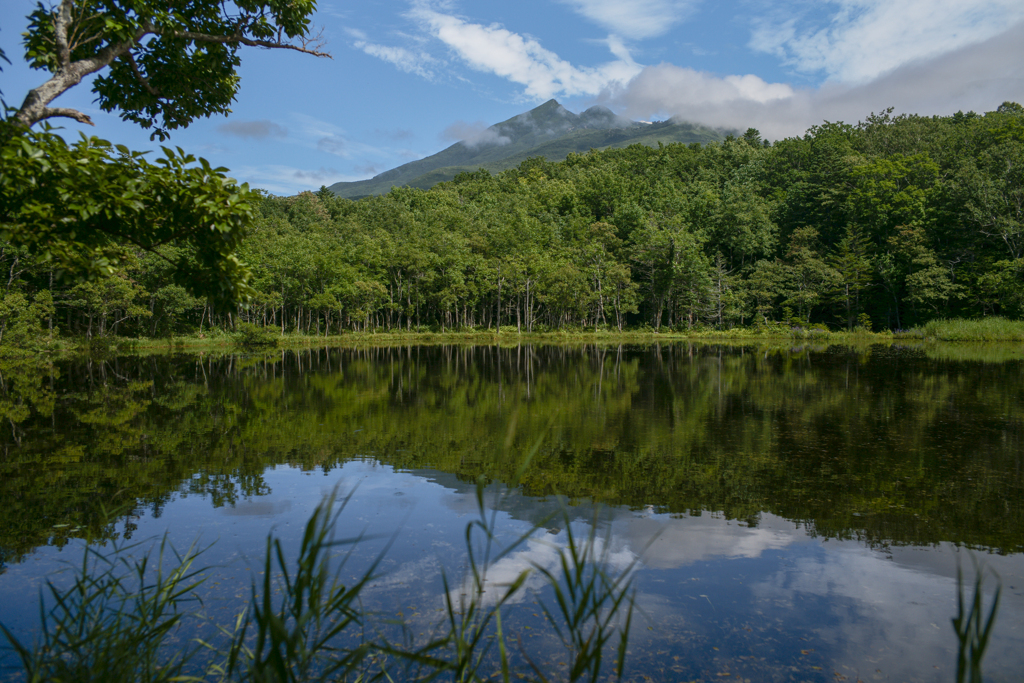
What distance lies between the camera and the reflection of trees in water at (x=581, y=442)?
6477 millimetres

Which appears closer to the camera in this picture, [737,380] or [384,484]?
[384,484]

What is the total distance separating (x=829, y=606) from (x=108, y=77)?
8.03 m

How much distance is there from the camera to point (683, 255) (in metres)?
60.6

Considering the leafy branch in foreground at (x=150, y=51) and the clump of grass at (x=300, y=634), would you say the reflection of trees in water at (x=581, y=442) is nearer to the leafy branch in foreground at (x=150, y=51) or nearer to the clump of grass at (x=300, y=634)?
the clump of grass at (x=300, y=634)

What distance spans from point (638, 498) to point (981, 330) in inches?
1789

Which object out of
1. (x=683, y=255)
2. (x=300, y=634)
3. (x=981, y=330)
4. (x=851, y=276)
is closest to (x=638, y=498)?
(x=300, y=634)

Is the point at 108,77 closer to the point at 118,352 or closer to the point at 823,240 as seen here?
the point at 118,352

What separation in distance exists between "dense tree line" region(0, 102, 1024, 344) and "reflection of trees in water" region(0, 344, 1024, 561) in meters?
30.9

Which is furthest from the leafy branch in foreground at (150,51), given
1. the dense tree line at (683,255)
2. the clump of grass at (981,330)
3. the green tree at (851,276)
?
the green tree at (851,276)

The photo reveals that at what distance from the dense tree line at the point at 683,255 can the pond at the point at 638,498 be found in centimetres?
3478

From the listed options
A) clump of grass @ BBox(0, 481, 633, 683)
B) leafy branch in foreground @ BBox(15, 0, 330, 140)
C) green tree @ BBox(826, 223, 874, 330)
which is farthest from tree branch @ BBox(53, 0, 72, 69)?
green tree @ BBox(826, 223, 874, 330)

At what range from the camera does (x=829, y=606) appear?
14.2ft

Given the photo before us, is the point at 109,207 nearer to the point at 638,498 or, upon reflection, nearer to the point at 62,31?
the point at 62,31

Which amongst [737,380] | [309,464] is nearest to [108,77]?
[309,464]
